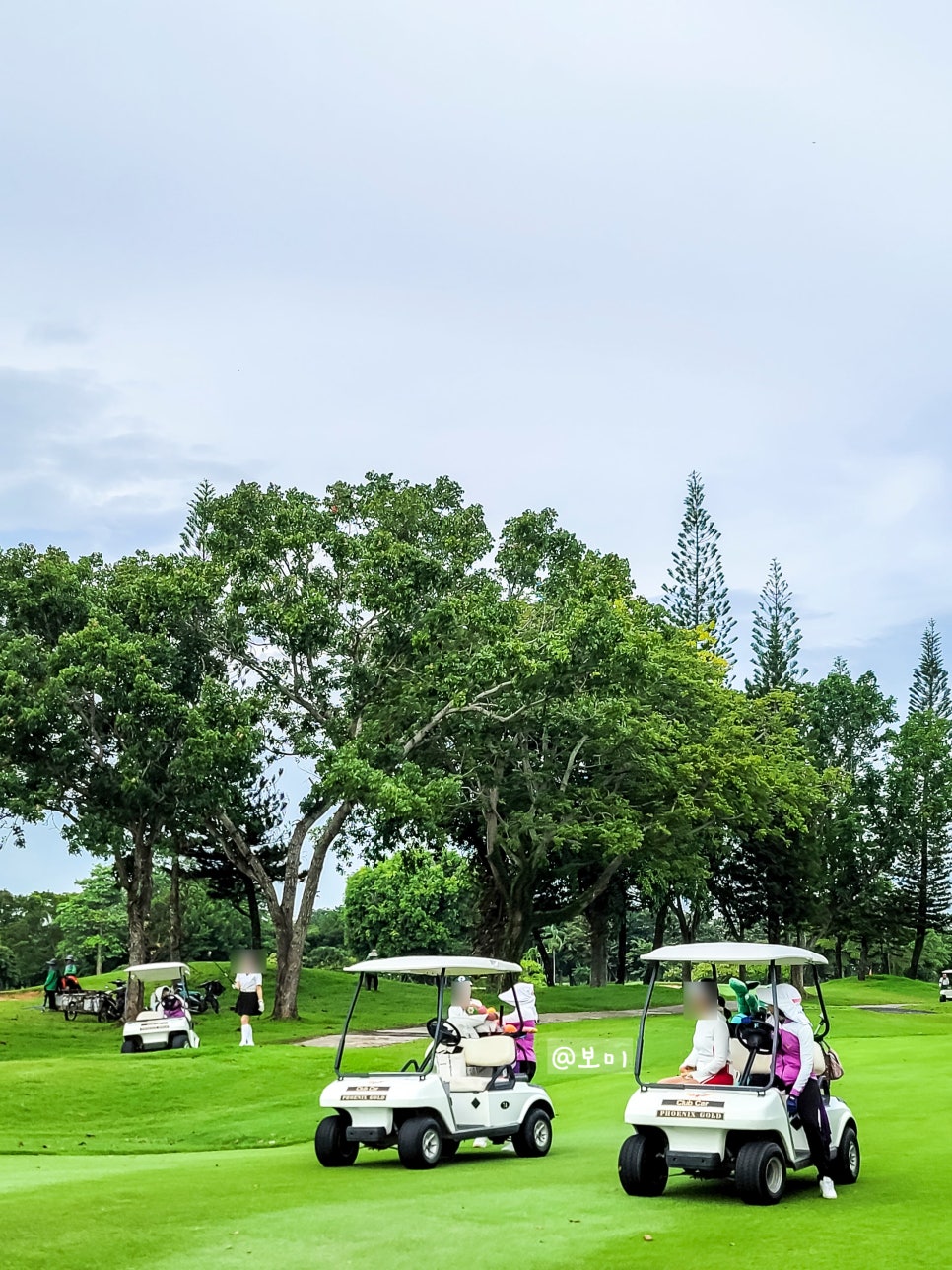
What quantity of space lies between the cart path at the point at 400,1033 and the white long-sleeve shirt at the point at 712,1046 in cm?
1200

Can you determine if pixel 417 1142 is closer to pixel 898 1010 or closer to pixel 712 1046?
pixel 712 1046

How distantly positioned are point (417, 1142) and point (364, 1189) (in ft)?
3.81

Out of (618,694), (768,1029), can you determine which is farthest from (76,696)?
(768,1029)

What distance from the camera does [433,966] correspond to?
542 inches

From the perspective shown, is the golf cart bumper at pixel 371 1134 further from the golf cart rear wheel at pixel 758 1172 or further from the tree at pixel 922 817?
the tree at pixel 922 817

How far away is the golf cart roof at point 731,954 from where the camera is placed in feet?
35.4

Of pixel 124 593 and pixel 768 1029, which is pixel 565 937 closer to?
pixel 124 593

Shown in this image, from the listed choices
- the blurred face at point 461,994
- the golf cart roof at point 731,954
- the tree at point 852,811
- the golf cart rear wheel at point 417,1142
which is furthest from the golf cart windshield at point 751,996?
the tree at point 852,811

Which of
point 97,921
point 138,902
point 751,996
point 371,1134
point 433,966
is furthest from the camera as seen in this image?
point 97,921

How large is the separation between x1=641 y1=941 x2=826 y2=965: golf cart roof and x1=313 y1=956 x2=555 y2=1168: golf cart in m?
3.10

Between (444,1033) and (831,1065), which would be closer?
(831,1065)

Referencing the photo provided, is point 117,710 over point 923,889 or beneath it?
over

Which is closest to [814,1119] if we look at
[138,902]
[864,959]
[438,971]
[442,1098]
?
[442,1098]

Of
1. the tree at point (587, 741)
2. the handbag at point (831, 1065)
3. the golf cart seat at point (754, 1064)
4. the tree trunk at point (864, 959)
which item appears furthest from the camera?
the tree trunk at point (864, 959)
